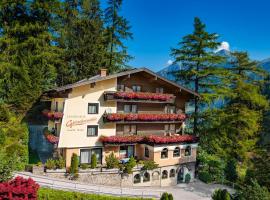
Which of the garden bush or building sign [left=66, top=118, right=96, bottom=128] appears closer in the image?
the garden bush

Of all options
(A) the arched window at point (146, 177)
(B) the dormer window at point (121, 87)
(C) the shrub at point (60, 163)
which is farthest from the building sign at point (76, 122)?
(A) the arched window at point (146, 177)

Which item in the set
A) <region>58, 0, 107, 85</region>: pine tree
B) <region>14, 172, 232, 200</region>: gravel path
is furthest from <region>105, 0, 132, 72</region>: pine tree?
<region>14, 172, 232, 200</region>: gravel path

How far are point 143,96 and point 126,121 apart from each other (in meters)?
3.54

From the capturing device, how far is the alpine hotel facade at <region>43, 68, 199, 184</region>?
103ft

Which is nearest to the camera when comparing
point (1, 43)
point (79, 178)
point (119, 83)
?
point (79, 178)

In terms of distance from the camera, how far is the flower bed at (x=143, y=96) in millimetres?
32656

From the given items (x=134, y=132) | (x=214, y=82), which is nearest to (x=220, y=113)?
(x=214, y=82)

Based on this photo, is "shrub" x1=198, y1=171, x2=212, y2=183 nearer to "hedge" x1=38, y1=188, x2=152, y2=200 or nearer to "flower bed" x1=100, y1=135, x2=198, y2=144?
"flower bed" x1=100, y1=135, x2=198, y2=144

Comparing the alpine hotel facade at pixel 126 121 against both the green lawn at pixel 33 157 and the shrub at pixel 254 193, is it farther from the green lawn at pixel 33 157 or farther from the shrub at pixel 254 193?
the shrub at pixel 254 193

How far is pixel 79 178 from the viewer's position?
2967cm

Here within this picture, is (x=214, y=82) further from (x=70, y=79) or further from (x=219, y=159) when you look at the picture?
(x=70, y=79)

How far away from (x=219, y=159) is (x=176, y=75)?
12521mm

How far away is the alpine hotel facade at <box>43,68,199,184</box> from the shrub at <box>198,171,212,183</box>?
1347mm

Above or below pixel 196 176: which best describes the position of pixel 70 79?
above
